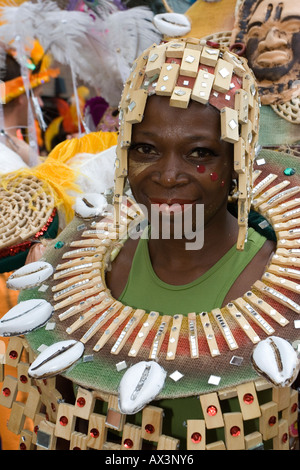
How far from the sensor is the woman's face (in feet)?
4.12

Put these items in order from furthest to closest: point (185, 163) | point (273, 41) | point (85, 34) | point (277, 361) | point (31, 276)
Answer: point (85, 34) < point (273, 41) < point (31, 276) < point (185, 163) < point (277, 361)

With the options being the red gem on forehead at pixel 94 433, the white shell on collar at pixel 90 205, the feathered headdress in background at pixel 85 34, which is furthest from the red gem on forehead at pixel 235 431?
the feathered headdress in background at pixel 85 34

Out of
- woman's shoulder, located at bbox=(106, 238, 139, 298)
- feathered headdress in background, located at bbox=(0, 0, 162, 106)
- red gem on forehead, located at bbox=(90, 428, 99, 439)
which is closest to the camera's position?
red gem on forehead, located at bbox=(90, 428, 99, 439)

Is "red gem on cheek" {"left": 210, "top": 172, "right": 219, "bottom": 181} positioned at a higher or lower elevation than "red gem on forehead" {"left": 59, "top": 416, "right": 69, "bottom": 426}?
higher

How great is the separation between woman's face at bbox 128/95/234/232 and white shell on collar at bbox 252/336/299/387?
0.33 metres

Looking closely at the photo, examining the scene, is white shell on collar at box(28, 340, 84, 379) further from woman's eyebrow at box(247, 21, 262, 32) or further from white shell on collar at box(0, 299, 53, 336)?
woman's eyebrow at box(247, 21, 262, 32)

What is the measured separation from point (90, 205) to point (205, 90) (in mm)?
669

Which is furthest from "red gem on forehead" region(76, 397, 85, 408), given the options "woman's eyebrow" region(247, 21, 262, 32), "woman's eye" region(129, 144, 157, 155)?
"woman's eyebrow" region(247, 21, 262, 32)

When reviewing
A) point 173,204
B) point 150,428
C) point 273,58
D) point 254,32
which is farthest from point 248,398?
point 254,32

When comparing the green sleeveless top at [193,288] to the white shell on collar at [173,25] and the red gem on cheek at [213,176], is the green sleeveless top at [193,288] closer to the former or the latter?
the red gem on cheek at [213,176]

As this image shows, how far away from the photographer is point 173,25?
2326 millimetres

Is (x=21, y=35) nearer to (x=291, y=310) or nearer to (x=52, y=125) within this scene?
(x=52, y=125)

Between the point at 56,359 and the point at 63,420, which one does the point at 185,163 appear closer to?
the point at 56,359

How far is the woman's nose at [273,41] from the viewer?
2.02 m
